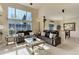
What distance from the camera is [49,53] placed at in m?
2.15

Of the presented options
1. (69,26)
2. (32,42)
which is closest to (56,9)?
(69,26)

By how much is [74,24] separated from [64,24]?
23 cm

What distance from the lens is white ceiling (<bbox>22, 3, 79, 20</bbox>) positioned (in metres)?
2.12

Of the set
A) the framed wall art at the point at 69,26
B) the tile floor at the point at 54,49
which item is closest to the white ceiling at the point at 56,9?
the framed wall art at the point at 69,26

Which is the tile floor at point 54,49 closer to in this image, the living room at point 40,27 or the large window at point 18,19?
the living room at point 40,27

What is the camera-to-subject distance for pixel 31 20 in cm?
223

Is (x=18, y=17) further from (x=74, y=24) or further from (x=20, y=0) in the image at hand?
(x=74, y=24)

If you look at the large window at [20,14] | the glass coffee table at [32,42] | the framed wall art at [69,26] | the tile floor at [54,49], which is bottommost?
the tile floor at [54,49]

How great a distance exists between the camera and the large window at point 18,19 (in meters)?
2.08

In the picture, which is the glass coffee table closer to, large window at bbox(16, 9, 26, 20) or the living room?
the living room

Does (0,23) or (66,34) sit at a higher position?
(0,23)

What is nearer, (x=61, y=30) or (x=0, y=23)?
(x=0, y=23)

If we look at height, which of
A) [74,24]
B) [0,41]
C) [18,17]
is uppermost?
[18,17]
